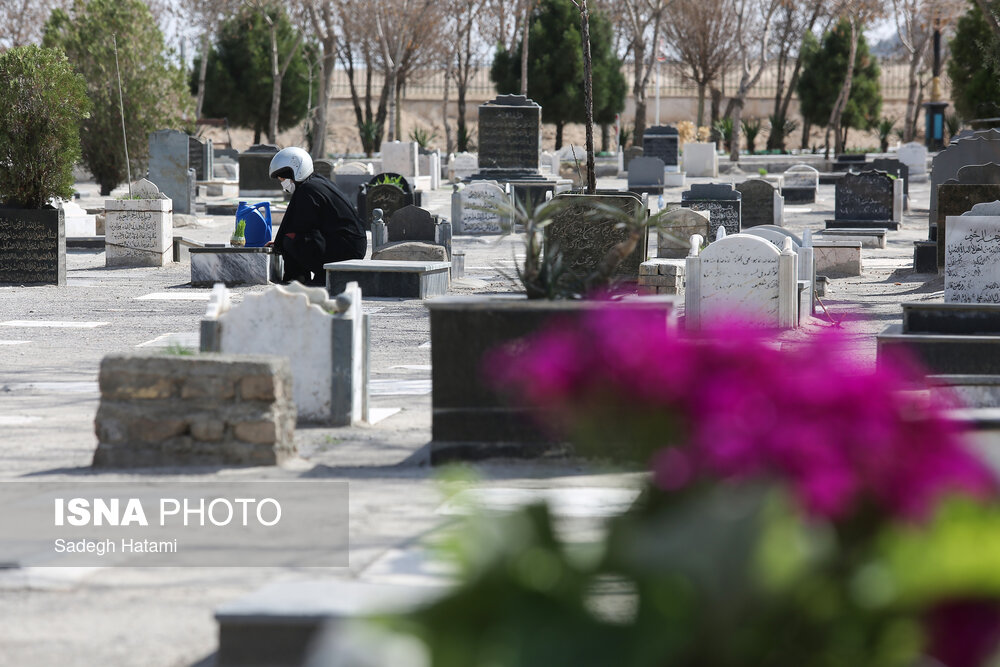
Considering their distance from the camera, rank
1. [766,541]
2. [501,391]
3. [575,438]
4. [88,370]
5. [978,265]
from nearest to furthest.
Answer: [766,541] → [575,438] → [501,391] → [88,370] → [978,265]

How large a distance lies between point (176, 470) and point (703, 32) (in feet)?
165

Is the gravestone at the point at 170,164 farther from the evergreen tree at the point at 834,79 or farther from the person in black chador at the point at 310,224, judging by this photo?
the evergreen tree at the point at 834,79

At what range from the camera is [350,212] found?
41.3 ft

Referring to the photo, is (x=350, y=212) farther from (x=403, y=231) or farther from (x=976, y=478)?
(x=976, y=478)

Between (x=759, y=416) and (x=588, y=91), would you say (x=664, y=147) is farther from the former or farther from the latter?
(x=759, y=416)

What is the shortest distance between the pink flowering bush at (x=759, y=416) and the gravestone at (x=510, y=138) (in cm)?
2344

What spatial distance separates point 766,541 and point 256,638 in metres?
2.38

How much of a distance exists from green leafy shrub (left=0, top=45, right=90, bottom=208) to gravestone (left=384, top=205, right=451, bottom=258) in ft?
12.7

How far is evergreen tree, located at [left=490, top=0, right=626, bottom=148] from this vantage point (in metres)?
51.3

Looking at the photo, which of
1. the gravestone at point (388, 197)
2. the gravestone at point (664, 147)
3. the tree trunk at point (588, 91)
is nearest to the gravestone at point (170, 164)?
the gravestone at point (388, 197)

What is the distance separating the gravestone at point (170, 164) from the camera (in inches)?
1017

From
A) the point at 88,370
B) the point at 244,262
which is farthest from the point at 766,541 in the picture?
the point at 244,262

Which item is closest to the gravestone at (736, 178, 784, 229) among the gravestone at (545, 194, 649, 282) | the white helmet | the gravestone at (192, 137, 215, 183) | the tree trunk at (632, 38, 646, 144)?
the gravestone at (545, 194, 649, 282)

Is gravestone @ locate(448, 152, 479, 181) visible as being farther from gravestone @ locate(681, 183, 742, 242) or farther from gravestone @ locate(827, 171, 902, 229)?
gravestone @ locate(681, 183, 742, 242)
